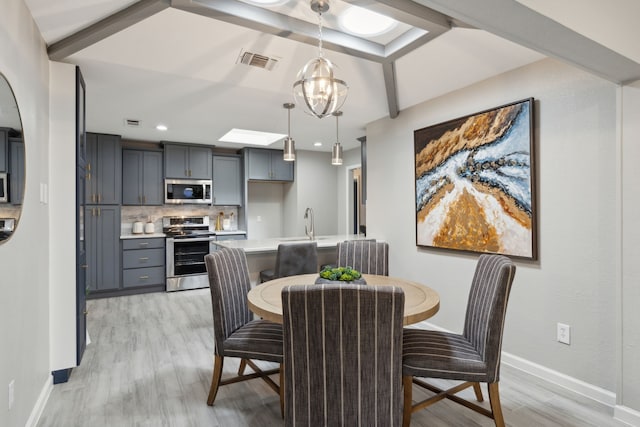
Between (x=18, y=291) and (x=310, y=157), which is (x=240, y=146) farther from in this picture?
(x=18, y=291)

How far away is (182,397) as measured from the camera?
227 cm

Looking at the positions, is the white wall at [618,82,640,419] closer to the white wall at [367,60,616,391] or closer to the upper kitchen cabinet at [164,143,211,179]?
the white wall at [367,60,616,391]

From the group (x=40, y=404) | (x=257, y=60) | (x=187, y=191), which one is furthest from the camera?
(x=187, y=191)

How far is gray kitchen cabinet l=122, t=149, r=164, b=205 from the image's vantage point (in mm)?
5184

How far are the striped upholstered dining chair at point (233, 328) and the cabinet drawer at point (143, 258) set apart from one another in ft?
11.2

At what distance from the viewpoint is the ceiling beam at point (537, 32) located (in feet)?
4.17

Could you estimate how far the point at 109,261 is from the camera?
4.92 metres

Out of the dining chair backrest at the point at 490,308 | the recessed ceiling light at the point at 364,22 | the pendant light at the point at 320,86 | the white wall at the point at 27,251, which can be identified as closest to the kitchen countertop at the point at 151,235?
the white wall at the point at 27,251

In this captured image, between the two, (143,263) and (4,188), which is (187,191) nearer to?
(143,263)

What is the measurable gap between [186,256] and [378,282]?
3855mm

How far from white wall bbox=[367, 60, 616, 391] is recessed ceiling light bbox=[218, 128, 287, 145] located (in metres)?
2.99

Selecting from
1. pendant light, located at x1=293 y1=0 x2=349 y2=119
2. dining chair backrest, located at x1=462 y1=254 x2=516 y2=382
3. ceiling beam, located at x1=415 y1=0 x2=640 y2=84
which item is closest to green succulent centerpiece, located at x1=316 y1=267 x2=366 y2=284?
dining chair backrest, located at x1=462 y1=254 x2=516 y2=382

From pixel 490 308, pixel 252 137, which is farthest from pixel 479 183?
pixel 252 137

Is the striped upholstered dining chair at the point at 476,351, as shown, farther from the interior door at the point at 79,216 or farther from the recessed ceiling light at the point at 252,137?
the recessed ceiling light at the point at 252,137
